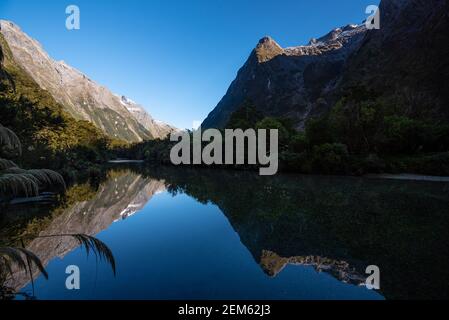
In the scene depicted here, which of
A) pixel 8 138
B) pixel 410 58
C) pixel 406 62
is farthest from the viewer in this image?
pixel 406 62

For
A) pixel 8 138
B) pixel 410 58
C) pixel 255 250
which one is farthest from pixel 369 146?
pixel 410 58

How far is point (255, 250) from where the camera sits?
10422 millimetres

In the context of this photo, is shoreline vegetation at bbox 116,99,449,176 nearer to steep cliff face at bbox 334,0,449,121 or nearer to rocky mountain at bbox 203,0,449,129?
rocky mountain at bbox 203,0,449,129

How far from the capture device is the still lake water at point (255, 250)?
705 centimetres

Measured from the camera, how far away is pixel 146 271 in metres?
8.45

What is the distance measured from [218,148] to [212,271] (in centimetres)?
5637

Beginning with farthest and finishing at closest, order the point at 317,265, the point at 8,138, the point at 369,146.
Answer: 1. the point at 369,146
2. the point at 317,265
3. the point at 8,138

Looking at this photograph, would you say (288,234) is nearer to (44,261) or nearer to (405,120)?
(44,261)

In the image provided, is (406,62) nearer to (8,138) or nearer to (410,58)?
(410,58)

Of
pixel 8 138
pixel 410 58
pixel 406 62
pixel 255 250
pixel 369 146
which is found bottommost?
pixel 255 250

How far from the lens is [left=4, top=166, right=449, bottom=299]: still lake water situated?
705 cm

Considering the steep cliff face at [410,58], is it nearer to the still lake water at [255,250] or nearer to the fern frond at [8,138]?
the still lake water at [255,250]

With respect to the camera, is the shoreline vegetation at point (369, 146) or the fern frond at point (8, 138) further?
the shoreline vegetation at point (369, 146)

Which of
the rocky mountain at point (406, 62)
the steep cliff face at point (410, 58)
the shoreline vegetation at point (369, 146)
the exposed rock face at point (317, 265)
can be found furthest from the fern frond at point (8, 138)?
the steep cliff face at point (410, 58)
